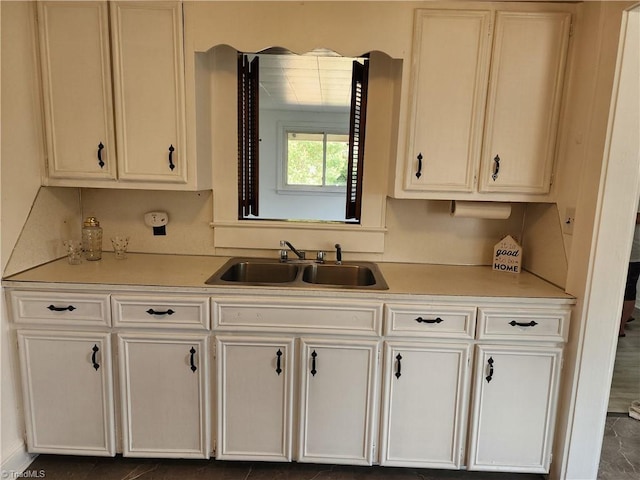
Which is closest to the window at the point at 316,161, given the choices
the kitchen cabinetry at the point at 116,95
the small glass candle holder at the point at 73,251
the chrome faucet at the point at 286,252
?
the chrome faucet at the point at 286,252

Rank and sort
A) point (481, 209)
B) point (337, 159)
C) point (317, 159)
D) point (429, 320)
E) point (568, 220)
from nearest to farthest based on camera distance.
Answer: point (429, 320) < point (568, 220) < point (481, 209) < point (337, 159) < point (317, 159)

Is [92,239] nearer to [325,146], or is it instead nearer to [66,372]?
[66,372]

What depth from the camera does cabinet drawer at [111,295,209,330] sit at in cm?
175

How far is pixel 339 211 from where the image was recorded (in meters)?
2.38

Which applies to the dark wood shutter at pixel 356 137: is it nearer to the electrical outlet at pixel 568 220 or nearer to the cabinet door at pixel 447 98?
the cabinet door at pixel 447 98

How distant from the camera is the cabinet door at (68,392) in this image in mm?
1791

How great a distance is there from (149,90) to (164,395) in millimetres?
1484

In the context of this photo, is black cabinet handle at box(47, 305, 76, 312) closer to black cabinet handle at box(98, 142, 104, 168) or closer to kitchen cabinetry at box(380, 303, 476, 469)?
black cabinet handle at box(98, 142, 104, 168)

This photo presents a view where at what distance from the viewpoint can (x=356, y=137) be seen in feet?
7.41

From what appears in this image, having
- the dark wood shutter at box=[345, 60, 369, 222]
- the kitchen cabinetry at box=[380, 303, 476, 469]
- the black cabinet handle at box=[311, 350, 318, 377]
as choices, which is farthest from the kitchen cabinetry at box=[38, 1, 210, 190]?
the kitchen cabinetry at box=[380, 303, 476, 469]

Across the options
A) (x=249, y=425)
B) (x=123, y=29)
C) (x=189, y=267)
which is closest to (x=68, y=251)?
(x=189, y=267)

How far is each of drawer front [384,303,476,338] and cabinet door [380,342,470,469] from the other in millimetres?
59

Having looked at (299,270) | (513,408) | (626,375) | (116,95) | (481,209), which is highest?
(116,95)

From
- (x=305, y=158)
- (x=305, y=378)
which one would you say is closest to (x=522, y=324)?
(x=305, y=378)
